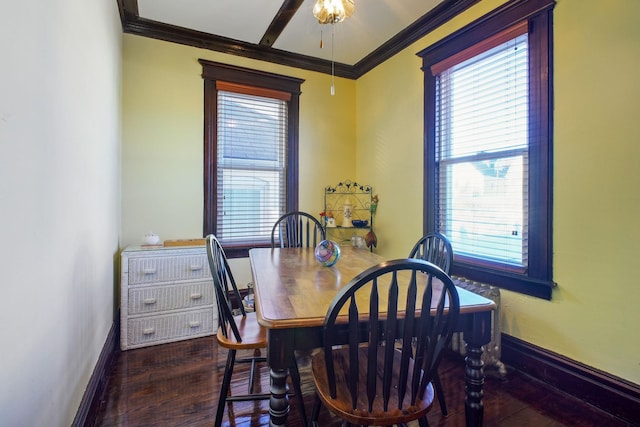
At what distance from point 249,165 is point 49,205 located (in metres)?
2.34

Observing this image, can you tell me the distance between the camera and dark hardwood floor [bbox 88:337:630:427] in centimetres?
160

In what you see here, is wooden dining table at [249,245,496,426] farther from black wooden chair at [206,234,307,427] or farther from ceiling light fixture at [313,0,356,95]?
ceiling light fixture at [313,0,356,95]

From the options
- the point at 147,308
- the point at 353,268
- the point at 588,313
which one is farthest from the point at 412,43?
the point at 147,308

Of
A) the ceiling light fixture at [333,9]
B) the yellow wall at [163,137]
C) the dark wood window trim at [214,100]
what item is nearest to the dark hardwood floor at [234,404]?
the yellow wall at [163,137]

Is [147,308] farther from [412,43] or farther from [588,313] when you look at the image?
[412,43]

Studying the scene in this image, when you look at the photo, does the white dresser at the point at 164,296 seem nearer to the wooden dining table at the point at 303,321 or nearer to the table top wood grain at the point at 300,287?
the table top wood grain at the point at 300,287

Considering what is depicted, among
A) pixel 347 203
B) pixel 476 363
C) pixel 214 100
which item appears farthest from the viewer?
pixel 347 203

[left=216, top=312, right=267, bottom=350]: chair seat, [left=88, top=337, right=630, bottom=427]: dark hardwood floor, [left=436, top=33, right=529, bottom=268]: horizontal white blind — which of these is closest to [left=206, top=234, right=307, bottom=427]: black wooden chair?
[left=216, top=312, right=267, bottom=350]: chair seat

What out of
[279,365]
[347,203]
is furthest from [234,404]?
[347,203]

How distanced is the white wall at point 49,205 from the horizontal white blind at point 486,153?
2.51 metres

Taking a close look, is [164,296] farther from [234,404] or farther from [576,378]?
[576,378]

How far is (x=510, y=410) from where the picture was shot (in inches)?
66.7

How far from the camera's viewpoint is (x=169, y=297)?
254 cm

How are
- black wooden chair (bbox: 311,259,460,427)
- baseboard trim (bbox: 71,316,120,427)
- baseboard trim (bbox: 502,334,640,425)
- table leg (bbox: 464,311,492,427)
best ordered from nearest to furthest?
black wooden chair (bbox: 311,259,460,427), table leg (bbox: 464,311,492,427), baseboard trim (bbox: 71,316,120,427), baseboard trim (bbox: 502,334,640,425)
